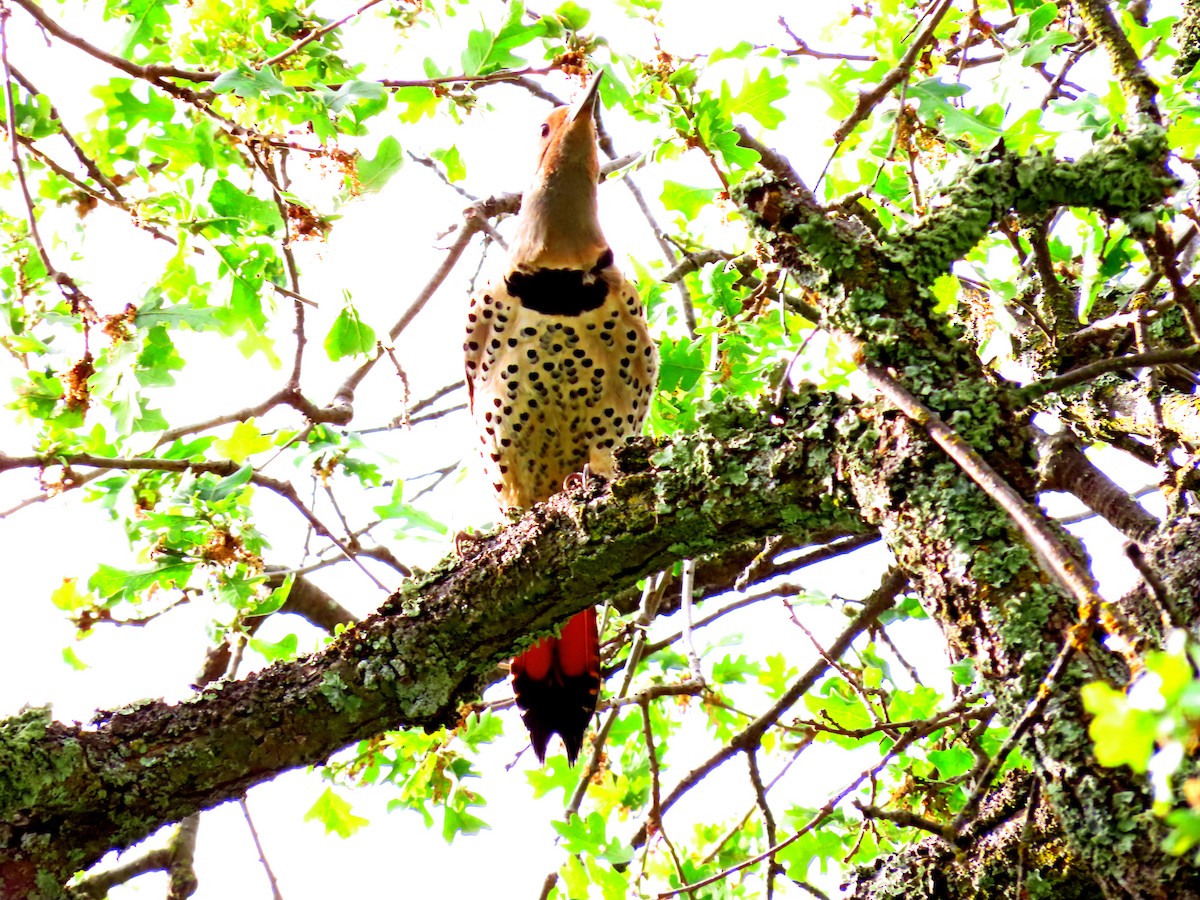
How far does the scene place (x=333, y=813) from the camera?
391cm

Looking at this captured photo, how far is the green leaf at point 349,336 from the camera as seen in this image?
10.2 ft

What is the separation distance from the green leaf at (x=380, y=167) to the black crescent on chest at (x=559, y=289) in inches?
35.2

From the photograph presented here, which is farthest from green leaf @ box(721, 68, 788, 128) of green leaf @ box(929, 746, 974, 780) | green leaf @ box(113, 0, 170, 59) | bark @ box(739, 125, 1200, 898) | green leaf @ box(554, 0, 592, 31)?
green leaf @ box(929, 746, 974, 780)

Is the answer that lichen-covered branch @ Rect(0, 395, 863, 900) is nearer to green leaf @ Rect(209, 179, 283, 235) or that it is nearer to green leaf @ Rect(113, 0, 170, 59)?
green leaf @ Rect(209, 179, 283, 235)

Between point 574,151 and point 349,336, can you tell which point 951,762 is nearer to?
point 349,336

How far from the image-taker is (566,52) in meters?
3.21

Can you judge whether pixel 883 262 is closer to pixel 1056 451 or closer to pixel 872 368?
pixel 872 368

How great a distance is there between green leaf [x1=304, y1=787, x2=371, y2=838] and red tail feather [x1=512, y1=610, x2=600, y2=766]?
81 cm

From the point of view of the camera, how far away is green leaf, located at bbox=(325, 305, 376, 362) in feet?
10.2

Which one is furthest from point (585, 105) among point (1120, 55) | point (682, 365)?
point (1120, 55)

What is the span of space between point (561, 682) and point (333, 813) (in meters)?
1.00

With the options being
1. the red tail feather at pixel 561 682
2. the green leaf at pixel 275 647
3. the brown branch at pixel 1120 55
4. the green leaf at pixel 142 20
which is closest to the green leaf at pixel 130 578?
the green leaf at pixel 275 647

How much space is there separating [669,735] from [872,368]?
3.33 metres

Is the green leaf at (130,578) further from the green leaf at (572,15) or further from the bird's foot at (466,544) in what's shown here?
the green leaf at (572,15)
